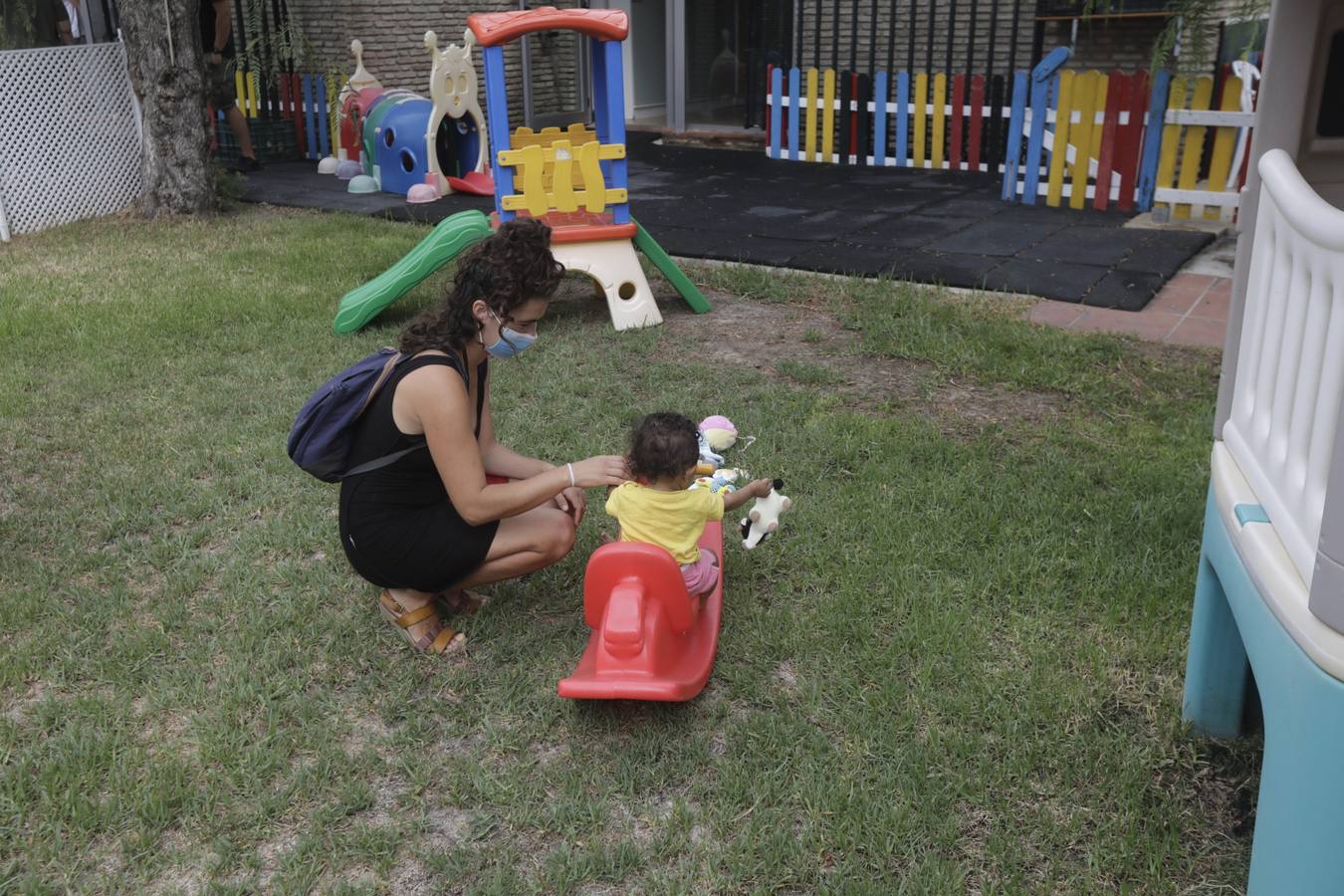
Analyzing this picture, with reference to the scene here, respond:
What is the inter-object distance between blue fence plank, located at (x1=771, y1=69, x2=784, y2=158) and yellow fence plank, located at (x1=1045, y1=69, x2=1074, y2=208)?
3115 millimetres

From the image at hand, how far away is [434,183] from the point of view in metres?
Result: 9.86

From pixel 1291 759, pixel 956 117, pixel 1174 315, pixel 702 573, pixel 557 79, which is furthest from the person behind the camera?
pixel 557 79

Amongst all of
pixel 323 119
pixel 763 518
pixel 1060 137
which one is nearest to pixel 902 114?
pixel 1060 137

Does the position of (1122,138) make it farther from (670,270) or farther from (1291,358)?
(1291,358)

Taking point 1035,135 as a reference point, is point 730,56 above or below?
above

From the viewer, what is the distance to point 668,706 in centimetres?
297

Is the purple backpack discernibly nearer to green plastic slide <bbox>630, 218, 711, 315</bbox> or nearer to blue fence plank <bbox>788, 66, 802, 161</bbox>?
green plastic slide <bbox>630, 218, 711, 315</bbox>

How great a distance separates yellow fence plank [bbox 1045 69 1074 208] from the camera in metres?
8.81

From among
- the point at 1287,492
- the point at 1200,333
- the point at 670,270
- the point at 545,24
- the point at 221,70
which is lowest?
the point at 1200,333

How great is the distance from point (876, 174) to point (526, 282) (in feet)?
27.3

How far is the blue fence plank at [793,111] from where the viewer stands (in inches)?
438

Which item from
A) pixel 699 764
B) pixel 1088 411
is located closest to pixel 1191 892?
pixel 699 764

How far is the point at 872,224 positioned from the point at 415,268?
3.80 meters

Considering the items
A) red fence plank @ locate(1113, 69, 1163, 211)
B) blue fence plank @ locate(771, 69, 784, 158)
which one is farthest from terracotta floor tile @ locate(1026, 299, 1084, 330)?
blue fence plank @ locate(771, 69, 784, 158)
